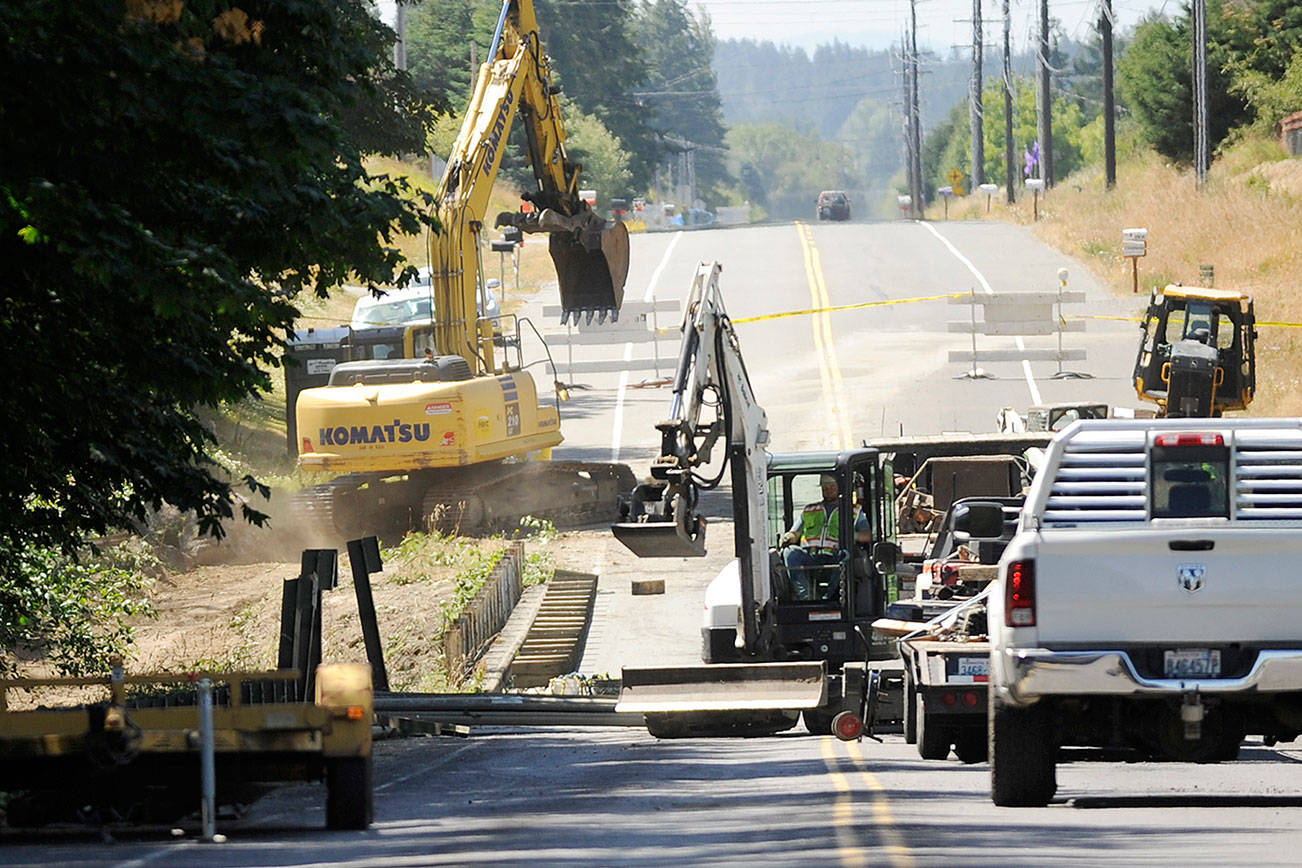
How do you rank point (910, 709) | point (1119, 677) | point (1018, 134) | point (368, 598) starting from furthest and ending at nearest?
1. point (1018, 134)
2. point (368, 598)
3. point (910, 709)
4. point (1119, 677)

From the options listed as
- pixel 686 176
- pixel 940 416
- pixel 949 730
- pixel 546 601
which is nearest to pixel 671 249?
pixel 940 416

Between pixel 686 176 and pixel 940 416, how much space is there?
147 m

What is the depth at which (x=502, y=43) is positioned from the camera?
3133 centimetres

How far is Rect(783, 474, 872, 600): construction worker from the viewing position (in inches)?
758

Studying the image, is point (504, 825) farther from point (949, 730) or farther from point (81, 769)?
point (949, 730)

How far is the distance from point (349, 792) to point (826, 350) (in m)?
39.2

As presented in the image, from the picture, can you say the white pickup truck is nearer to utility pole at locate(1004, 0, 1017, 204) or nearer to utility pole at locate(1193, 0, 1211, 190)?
utility pole at locate(1193, 0, 1211, 190)

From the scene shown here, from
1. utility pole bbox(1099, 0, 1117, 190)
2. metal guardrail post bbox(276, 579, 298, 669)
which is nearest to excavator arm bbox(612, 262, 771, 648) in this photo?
metal guardrail post bbox(276, 579, 298, 669)

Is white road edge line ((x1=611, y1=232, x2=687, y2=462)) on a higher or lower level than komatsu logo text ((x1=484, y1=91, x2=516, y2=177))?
lower

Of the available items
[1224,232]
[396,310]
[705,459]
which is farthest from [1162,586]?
[1224,232]

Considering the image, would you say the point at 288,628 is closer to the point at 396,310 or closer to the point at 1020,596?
A: the point at 1020,596

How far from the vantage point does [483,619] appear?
2514 cm

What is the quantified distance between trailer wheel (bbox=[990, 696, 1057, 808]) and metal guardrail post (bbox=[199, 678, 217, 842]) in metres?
4.36

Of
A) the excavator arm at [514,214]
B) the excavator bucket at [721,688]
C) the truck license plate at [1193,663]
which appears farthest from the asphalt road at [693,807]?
A: the excavator arm at [514,214]
